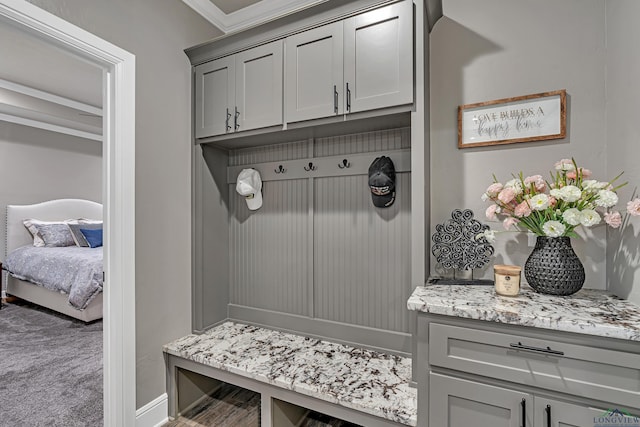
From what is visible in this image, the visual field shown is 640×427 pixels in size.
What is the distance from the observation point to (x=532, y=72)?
5.47 feet

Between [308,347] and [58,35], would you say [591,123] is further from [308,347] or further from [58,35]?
[58,35]

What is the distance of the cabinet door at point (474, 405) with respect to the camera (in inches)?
45.8

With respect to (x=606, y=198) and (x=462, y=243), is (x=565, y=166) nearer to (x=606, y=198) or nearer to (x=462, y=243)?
(x=606, y=198)

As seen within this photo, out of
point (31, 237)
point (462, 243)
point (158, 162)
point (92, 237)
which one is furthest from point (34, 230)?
point (462, 243)

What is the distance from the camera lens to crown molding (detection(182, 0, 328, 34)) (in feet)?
7.30

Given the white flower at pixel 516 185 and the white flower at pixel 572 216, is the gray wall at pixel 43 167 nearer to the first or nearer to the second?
the white flower at pixel 516 185

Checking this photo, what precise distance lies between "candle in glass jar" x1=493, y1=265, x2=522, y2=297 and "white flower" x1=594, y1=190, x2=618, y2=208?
0.43m

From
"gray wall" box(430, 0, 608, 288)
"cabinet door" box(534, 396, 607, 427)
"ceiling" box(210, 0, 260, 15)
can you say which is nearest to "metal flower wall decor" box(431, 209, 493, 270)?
"gray wall" box(430, 0, 608, 288)

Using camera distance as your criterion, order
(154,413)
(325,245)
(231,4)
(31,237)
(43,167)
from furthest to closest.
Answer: (43,167) → (31,237) → (231,4) → (325,245) → (154,413)

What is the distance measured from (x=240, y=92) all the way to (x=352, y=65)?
2.67 ft

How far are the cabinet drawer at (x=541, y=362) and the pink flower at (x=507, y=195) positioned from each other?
2.09 feet

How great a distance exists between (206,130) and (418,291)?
5.81 ft

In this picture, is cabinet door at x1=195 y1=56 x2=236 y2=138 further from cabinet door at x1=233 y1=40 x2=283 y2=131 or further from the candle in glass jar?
the candle in glass jar

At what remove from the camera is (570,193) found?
131 centimetres
